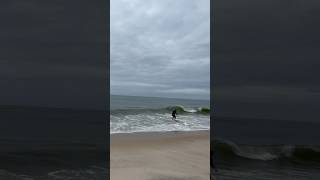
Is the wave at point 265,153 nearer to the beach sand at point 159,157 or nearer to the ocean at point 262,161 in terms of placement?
the ocean at point 262,161

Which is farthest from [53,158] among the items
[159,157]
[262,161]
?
[262,161]

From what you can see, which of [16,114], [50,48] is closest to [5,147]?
[50,48]

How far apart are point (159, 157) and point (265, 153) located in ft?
9.15

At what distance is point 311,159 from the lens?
8445 millimetres

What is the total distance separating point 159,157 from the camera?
24.7ft

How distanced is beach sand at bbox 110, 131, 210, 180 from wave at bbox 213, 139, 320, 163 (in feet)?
1.16

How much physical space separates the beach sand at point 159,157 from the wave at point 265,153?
35 cm

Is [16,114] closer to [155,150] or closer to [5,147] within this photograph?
[5,147]

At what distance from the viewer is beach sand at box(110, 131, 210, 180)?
5.48 m

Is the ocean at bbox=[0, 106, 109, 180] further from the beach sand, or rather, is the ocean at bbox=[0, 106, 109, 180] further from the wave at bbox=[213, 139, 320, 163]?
the wave at bbox=[213, 139, 320, 163]

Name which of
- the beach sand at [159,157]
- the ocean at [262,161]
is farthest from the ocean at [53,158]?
the ocean at [262,161]

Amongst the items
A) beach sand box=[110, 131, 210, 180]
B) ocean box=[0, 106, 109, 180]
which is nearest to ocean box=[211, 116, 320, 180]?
beach sand box=[110, 131, 210, 180]

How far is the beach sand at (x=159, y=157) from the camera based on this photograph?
18.0 ft

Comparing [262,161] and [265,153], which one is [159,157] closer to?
[262,161]
